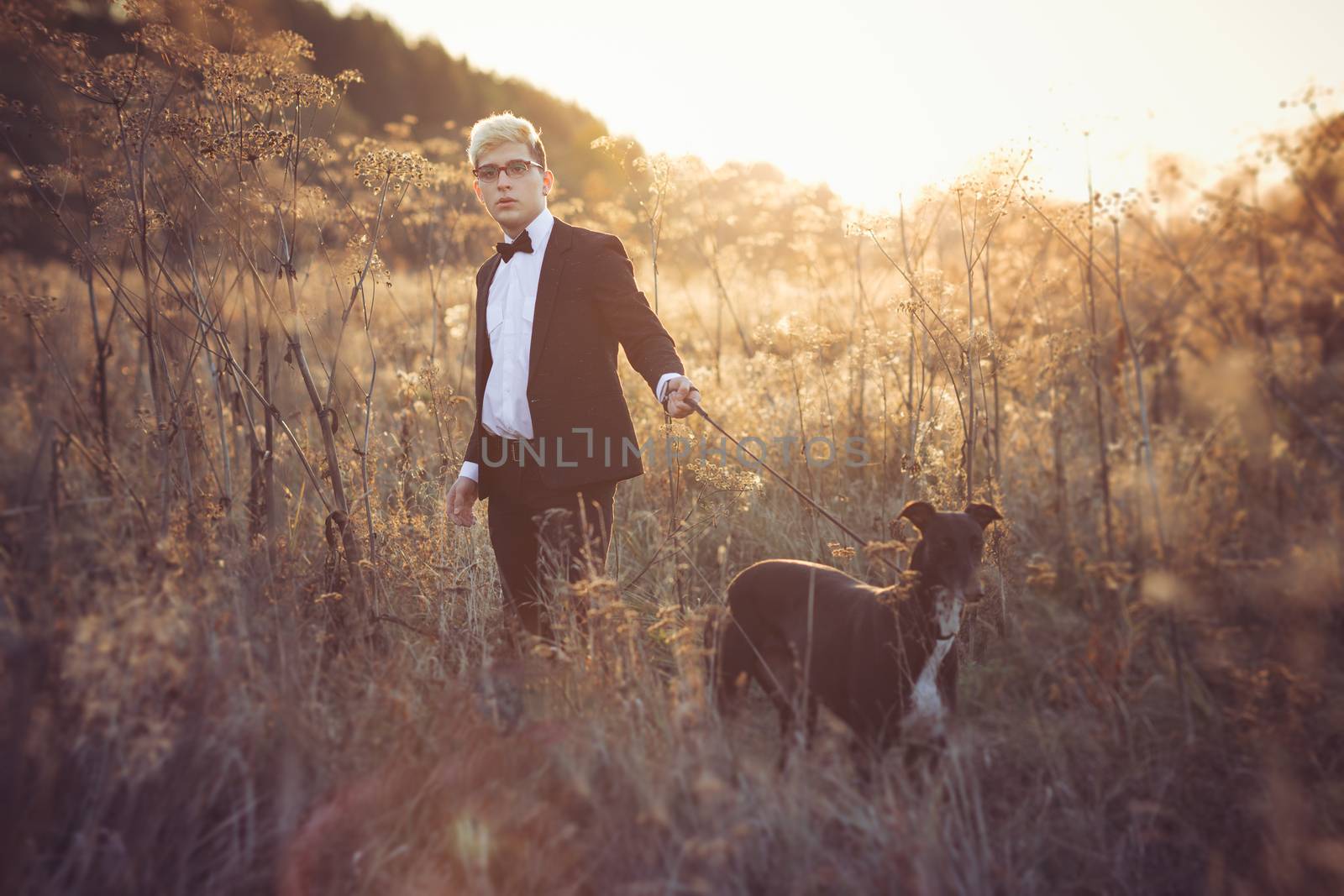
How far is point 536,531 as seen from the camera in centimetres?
346

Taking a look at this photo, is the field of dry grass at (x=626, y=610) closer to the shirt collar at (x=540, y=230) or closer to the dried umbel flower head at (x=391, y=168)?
the dried umbel flower head at (x=391, y=168)

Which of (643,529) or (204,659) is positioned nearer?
(204,659)

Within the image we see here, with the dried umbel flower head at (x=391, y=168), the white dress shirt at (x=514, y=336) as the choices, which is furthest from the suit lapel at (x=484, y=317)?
the dried umbel flower head at (x=391, y=168)

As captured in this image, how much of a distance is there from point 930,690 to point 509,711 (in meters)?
1.36

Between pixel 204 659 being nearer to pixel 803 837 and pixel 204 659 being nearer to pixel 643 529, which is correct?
pixel 803 837

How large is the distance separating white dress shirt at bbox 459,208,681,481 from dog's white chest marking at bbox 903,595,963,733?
5.34ft

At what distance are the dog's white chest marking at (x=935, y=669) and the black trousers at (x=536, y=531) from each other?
1186 mm

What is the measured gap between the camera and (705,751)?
249 centimetres

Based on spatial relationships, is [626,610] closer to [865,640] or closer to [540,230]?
[865,640]

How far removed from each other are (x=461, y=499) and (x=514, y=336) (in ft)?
2.33

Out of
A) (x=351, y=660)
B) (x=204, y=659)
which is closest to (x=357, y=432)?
(x=351, y=660)

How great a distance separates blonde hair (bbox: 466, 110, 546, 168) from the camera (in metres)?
3.29

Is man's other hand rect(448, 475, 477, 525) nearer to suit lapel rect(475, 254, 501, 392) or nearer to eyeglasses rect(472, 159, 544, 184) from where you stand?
suit lapel rect(475, 254, 501, 392)

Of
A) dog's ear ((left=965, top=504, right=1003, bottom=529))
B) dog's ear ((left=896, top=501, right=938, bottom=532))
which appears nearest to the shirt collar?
dog's ear ((left=896, top=501, right=938, bottom=532))
